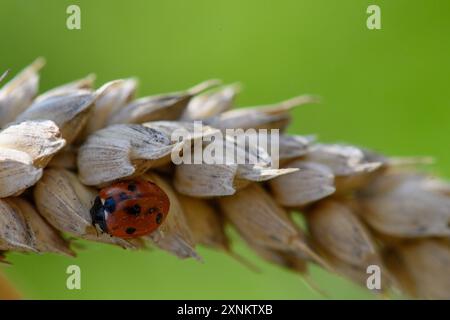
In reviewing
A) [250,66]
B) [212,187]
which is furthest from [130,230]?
[250,66]

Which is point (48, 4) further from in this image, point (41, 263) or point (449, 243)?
point (449, 243)

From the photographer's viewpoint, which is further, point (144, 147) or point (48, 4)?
point (48, 4)

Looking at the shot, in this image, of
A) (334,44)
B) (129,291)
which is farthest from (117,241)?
(334,44)

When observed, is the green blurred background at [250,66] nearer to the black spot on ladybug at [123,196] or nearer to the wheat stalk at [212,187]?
the wheat stalk at [212,187]

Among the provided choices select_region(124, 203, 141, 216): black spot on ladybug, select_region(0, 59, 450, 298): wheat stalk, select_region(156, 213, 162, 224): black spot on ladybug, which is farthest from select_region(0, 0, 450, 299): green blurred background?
select_region(156, 213, 162, 224): black spot on ladybug
